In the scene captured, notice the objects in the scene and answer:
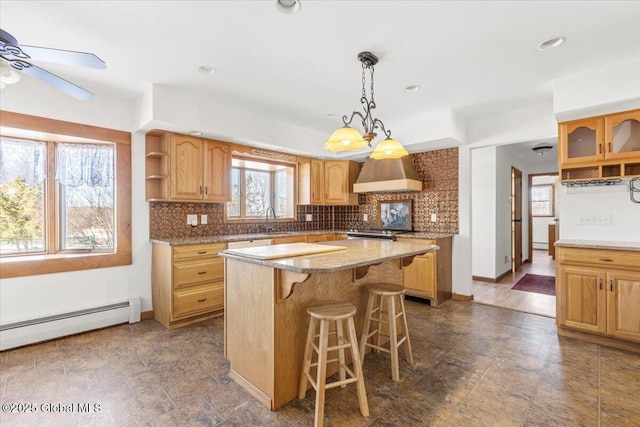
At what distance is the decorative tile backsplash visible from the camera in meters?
3.80

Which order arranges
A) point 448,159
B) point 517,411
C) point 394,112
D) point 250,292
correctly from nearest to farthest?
point 517,411 < point 250,292 < point 394,112 < point 448,159

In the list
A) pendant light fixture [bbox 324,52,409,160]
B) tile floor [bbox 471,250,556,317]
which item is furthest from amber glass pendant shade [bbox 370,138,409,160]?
tile floor [bbox 471,250,556,317]

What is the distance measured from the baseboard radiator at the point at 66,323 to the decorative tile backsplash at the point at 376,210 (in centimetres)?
89

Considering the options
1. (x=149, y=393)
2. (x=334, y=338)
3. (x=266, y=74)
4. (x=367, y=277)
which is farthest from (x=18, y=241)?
(x=367, y=277)

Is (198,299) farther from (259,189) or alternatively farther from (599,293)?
(599,293)

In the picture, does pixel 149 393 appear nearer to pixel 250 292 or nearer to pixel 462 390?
pixel 250 292

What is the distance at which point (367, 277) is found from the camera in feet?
8.49

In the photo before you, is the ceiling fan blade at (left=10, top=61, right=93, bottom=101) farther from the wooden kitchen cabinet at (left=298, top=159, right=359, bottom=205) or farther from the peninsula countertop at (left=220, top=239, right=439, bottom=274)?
the wooden kitchen cabinet at (left=298, top=159, right=359, bottom=205)

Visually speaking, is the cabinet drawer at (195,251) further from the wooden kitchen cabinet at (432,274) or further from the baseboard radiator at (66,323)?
the wooden kitchen cabinet at (432,274)

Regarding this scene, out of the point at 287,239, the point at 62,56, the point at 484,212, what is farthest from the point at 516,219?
the point at 62,56

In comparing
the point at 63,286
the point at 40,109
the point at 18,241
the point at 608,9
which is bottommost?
the point at 63,286

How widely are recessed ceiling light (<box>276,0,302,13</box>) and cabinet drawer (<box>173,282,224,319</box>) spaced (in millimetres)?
2864

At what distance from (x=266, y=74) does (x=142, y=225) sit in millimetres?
2313

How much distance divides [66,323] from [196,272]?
4.32ft
